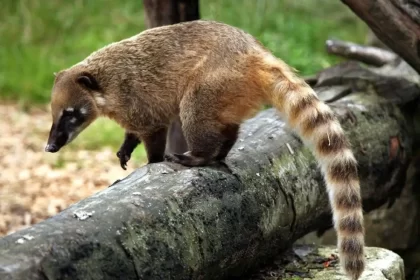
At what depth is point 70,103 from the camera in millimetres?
4219

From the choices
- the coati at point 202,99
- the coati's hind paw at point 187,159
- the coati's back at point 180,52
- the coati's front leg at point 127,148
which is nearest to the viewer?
the coati at point 202,99

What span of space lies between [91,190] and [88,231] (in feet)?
11.9

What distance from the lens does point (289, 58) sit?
8625mm

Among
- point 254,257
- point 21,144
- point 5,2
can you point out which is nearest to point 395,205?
point 254,257

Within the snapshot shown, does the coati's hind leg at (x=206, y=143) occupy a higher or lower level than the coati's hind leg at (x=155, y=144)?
higher

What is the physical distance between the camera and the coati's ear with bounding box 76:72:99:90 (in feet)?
13.8

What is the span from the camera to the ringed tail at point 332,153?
3.30 meters

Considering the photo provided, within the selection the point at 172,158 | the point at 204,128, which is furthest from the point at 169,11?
the point at 172,158

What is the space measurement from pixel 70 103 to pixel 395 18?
2056 millimetres

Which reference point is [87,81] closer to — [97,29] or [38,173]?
[38,173]

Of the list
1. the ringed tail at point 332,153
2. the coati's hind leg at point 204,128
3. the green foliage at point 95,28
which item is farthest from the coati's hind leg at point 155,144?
the green foliage at point 95,28

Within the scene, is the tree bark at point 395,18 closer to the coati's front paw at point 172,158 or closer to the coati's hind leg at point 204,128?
the coati's hind leg at point 204,128

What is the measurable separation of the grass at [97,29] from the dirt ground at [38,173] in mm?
848

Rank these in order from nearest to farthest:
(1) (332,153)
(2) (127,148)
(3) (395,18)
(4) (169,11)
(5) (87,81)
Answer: (1) (332,153) → (5) (87,81) → (2) (127,148) → (3) (395,18) → (4) (169,11)
